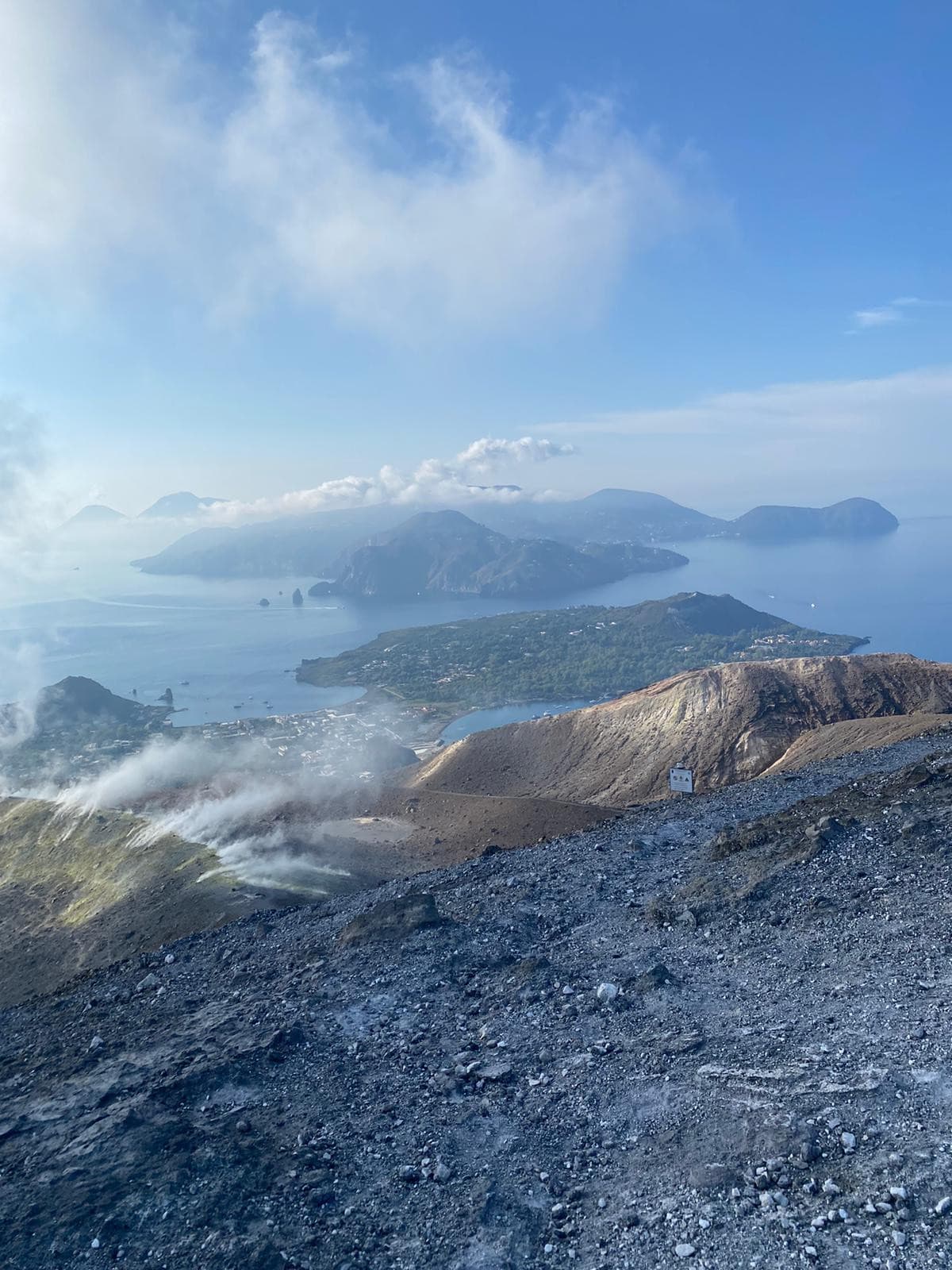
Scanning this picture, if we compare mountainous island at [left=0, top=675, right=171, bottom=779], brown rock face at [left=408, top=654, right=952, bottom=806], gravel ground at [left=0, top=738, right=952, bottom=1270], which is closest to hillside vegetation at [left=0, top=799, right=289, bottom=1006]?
gravel ground at [left=0, top=738, right=952, bottom=1270]

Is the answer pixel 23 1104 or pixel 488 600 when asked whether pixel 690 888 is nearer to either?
pixel 23 1104

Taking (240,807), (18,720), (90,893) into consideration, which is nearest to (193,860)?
(90,893)

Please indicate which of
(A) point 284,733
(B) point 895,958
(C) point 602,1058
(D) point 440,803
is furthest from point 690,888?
(A) point 284,733

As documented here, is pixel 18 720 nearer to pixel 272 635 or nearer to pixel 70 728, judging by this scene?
pixel 70 728

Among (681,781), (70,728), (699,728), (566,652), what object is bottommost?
(70,728)

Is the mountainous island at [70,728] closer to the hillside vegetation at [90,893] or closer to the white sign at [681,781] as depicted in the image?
the hillside vegetation at [90,893]

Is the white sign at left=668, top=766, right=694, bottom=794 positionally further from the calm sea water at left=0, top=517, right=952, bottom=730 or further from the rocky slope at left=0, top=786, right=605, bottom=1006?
the calm sea water at left=0, top=517, right=952, bottom=730
